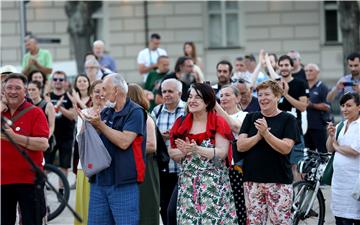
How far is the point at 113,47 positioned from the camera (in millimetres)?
33500

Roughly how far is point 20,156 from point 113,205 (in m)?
1.01

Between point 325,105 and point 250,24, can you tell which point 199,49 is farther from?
point 325,105

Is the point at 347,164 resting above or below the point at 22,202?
above

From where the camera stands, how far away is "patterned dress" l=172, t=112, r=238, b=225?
9812mm

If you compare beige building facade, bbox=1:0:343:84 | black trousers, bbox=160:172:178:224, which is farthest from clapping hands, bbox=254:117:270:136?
beige building facade, bbox=1:0:343:84

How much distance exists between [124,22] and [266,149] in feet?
77.6

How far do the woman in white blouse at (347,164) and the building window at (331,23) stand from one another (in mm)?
22142

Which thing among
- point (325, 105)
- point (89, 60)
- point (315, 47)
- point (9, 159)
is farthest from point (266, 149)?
point (315, 47)

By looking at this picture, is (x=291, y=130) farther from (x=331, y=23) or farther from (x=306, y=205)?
(x=331, y=23)

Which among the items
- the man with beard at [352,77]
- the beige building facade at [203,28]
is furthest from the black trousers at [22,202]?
the beige building facade at [203,28]

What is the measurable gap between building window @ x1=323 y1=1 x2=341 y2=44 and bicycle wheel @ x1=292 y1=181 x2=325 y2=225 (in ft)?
68.3

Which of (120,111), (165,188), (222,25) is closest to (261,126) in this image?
(120,111)

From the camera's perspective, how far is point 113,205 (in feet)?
30.8

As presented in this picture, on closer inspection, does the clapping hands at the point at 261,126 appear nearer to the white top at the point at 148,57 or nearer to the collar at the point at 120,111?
the collar at the point at 120,111
